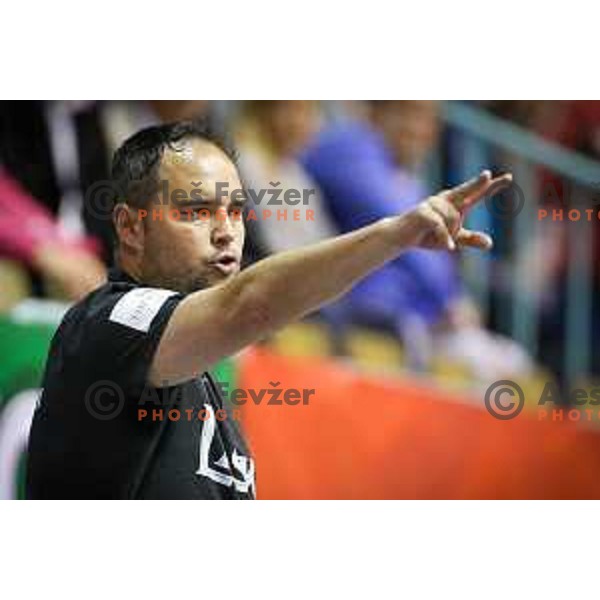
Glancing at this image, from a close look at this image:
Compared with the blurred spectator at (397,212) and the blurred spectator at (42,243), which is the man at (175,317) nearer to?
the blurred spectator at (42,243)

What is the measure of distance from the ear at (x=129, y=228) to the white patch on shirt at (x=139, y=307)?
1.10 feet

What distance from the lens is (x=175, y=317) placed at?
1567 mm

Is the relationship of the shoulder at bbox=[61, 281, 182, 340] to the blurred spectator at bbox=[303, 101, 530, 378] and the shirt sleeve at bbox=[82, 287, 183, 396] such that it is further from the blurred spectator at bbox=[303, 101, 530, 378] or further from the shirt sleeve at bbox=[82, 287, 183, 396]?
the blurred spectator at bbox=[303, 101, 530, 378]

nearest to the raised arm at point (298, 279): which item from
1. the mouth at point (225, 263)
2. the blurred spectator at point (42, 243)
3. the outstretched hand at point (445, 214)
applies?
the outstretched hand at point (445, 214)

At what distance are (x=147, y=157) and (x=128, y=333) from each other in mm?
500

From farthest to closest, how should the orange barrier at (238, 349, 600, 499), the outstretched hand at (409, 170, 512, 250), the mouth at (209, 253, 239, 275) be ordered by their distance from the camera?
the orange barrier at (238, 349, 600, 499) → the mouth at (209, 253, 239, 275) → the outstretched hand at (409, 170, 512, 250)

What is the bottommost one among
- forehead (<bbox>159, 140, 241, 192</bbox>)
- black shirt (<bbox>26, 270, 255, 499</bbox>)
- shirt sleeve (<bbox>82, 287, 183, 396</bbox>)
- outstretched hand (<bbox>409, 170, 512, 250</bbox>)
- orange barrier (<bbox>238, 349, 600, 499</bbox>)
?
orange barrier (<bbox>238, 349, 600, 499</bbox>)

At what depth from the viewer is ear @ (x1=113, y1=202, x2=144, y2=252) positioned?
2.03m

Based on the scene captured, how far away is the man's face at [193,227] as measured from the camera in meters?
1.97

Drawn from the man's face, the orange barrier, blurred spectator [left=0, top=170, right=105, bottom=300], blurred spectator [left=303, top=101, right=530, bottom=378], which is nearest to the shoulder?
the man's face

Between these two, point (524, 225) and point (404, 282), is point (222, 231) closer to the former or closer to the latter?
point (404, 282)

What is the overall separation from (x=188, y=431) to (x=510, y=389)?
1246 millimetres

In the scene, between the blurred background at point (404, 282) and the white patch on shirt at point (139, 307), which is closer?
the white patch on shirt at point (139, 307)
